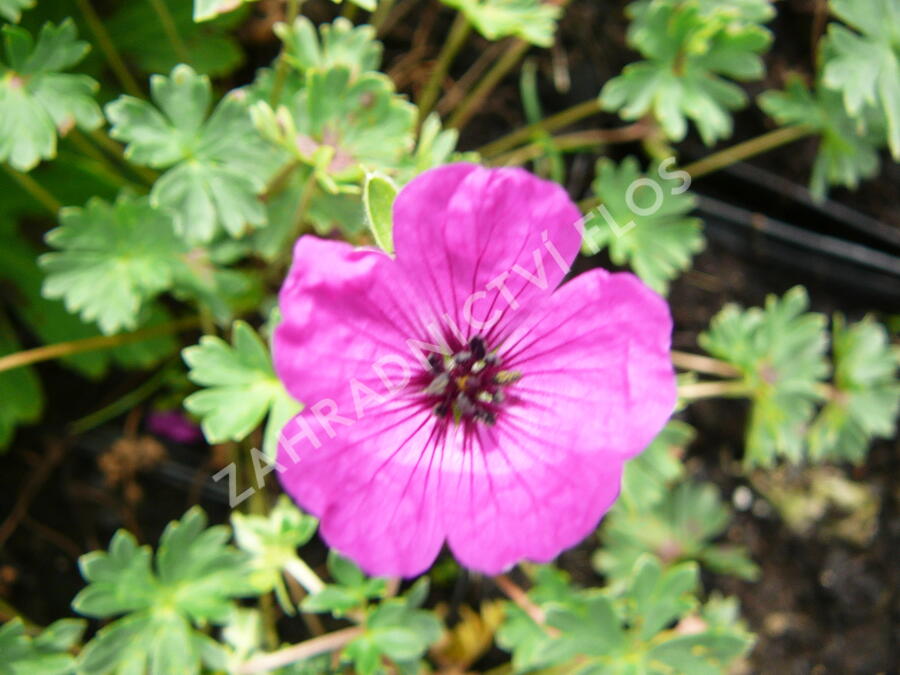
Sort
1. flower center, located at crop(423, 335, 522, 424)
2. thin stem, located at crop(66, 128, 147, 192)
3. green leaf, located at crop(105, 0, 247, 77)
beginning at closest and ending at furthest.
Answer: flower center, located at crop(423, 335, 522, 424) < thin stem, located at crop(66, 128, 147, 192) < green leaf, located at crop(105, 0, 247, 77)

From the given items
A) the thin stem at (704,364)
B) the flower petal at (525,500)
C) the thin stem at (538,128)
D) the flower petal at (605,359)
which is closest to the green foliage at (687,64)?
the thin stem at (538,128)

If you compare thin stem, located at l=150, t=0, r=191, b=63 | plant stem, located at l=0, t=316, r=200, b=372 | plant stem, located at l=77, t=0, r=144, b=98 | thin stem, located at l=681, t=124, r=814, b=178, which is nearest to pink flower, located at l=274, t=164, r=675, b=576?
plant stem, located at l=0, t=316, r=200, b=372

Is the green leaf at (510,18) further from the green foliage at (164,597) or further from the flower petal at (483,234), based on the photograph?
the green foliage at (164,597)

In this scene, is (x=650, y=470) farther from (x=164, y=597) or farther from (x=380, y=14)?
(x=380, y=14)

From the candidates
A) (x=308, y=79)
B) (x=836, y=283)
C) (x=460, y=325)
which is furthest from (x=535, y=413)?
(x=836, y=283)

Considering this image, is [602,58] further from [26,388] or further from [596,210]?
[26,388]

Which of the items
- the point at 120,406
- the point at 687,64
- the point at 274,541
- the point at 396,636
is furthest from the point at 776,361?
the point at 120,406

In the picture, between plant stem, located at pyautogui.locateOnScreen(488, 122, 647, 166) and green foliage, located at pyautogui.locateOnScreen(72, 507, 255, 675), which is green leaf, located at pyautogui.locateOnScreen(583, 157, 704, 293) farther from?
green foliage, located at pyautogui.locateOnScreen(72, 507, 255, 675)
